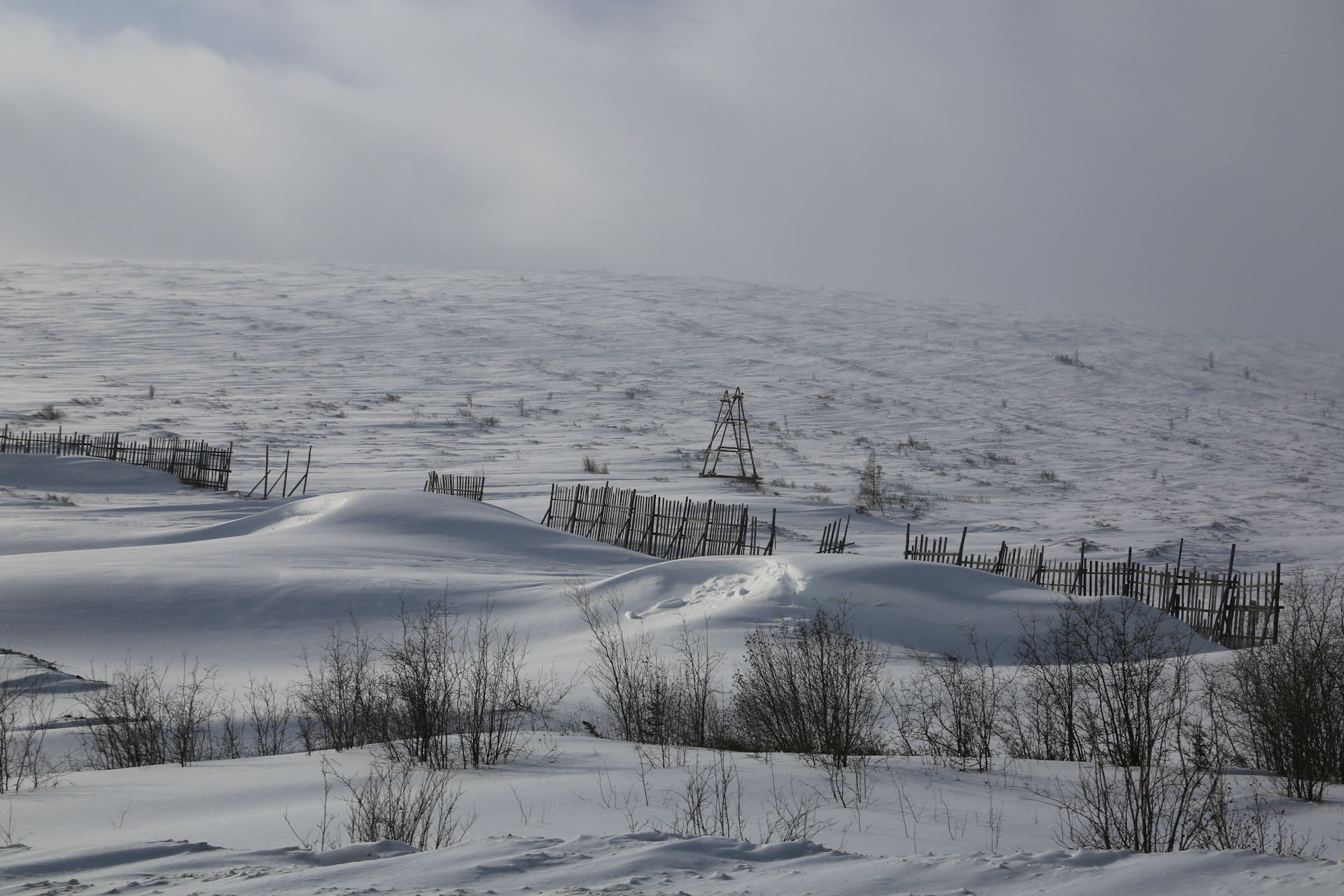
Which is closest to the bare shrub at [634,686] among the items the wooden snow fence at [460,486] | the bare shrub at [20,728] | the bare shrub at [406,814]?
the bare shrub at [406,814]

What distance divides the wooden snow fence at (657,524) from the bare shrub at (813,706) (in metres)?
8.11

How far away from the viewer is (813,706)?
7.33m

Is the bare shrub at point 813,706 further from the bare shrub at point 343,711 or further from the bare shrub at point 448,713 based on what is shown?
the bare shrub at point 343,711

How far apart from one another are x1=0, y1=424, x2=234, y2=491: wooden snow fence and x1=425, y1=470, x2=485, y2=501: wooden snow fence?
5759mm

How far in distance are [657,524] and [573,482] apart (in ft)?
25.0

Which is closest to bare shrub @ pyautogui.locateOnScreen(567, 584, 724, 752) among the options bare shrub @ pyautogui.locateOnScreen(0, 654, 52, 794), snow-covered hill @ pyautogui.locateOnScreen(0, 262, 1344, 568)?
bare shrub @ pyautogui.locateOnScreen(0, 654, 52, 794)

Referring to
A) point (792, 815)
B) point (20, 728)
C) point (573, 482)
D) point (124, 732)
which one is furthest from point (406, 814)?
point (573, 482)

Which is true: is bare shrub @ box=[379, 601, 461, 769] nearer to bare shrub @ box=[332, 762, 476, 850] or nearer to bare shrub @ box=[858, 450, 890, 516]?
bare shrub @ box=[332, 762, 476, 850]

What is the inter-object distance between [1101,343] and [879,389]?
76.0 feet

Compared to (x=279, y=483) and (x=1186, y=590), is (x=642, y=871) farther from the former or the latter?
(x=279, y=483)

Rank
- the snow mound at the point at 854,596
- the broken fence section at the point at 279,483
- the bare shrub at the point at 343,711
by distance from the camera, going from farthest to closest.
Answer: the broken fence section at the point at 279,483
the snow mound at the point at 854,596
the bare shrub at the point at 343,711

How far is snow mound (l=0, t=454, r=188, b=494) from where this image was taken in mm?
21281

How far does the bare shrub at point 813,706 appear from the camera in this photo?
7145mm

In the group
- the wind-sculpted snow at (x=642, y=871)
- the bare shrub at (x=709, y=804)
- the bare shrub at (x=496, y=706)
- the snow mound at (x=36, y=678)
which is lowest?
the snow mound at (x=36, y=678)
